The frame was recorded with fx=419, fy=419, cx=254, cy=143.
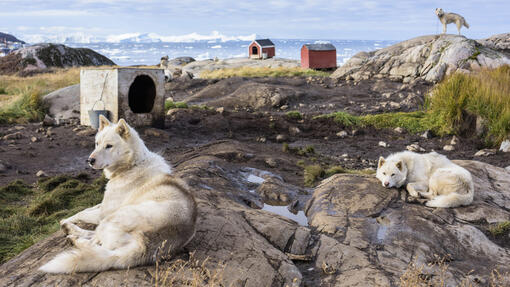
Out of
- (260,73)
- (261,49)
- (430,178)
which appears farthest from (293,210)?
(261,49)

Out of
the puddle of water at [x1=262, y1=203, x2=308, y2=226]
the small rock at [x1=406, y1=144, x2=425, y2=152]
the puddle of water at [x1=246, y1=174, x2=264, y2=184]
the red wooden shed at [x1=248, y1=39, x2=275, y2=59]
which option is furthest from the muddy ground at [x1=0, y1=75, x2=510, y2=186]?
the red wooden shed at [x1=248, y1=39, x2=275, y2=59]

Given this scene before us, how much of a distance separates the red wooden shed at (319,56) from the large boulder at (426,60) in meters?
6.40

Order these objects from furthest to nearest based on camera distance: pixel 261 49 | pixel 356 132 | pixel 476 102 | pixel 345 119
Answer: pixel 261 49, pixel 345 119, pixel 356 132, pixel 476 102

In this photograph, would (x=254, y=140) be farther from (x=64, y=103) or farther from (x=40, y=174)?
(x=64, y=103)

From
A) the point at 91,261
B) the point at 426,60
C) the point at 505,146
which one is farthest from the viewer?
the point at 426,60

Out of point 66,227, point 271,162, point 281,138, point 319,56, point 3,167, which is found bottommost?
point 3,167

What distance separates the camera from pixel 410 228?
5.21m

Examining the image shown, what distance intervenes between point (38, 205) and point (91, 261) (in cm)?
412

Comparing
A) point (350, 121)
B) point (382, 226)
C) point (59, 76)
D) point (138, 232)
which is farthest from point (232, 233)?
point (59, 76)

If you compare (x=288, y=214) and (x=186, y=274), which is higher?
(x=186, y=274)

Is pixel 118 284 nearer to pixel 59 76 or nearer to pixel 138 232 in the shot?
pixel 138 232

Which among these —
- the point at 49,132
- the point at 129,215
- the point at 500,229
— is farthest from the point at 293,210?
the point at 49,132

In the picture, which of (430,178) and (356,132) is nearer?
(430,178)

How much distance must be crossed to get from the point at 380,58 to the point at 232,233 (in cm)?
2215
